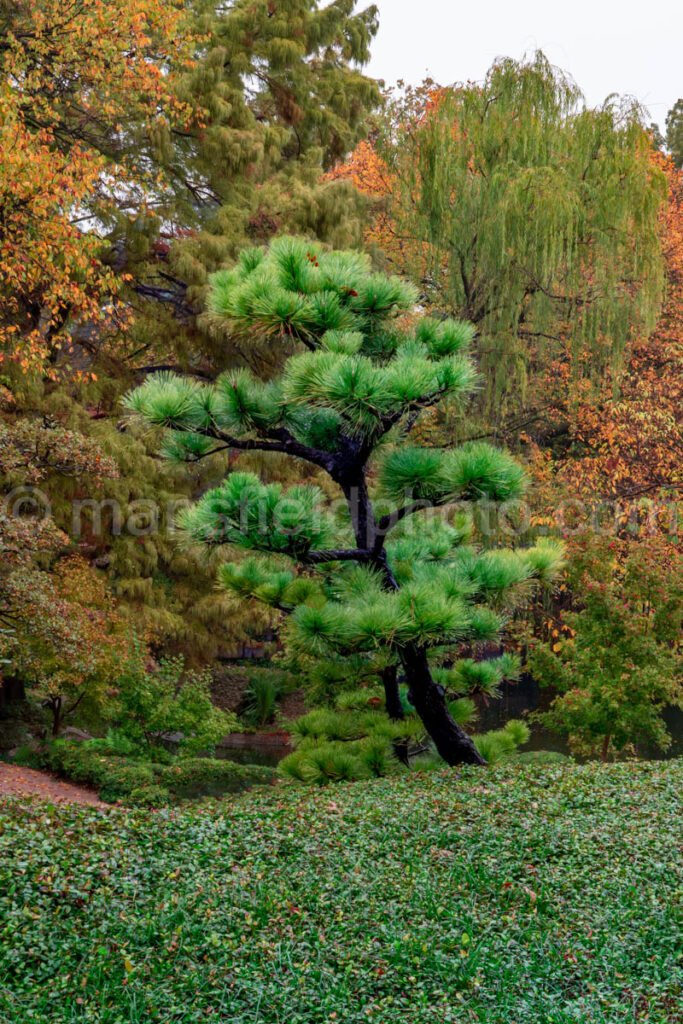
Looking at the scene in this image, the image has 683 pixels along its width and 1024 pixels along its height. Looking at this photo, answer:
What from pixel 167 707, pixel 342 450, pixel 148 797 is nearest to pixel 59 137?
pixel 167 707

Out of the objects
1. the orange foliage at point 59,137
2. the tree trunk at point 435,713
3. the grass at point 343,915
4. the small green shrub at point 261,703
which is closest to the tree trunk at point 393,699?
the tree trunk at point 435,713

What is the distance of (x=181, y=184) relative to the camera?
1319 cm

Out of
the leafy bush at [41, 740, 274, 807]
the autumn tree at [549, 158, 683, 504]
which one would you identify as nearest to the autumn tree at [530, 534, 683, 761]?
the autumn tree at [549, 158, 683, 504]

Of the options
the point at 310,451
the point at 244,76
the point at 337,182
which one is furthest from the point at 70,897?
the point at 244,76

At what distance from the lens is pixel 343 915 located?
4.31 metres

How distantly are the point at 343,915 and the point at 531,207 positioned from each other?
9.05m

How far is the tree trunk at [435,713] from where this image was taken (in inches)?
300

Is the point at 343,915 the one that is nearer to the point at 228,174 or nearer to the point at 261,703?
the point at 228,174

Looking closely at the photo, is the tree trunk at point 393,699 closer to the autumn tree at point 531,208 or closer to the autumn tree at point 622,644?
the autumn tree at point 622,644

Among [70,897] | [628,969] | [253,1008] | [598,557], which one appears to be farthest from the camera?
[598,557]

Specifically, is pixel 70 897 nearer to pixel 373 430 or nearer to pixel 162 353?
pixel 373 430

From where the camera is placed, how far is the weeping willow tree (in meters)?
11.5

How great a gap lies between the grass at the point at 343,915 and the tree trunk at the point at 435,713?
1759 millimetres

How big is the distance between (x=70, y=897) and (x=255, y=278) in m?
3.93
